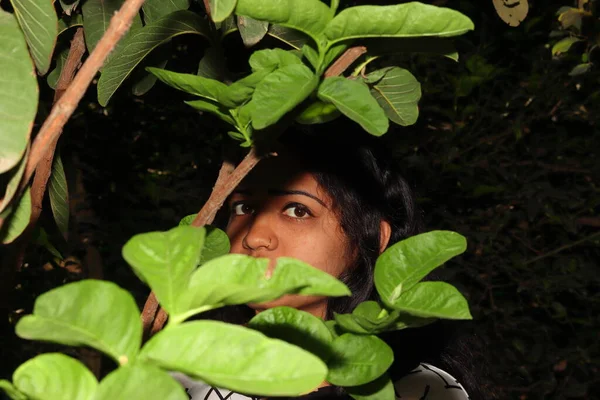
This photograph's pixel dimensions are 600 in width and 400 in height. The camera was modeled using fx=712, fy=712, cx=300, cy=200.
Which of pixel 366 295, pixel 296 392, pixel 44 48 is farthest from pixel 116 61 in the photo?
pixel 366 295

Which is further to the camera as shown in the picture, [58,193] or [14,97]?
Result: [58,193]

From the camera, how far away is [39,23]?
0.42 meters

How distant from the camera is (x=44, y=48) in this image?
1.37 ft

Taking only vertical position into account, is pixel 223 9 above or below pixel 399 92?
above

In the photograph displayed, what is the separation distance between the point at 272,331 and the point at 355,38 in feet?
0.52

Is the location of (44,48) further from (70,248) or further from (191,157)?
(191,157)

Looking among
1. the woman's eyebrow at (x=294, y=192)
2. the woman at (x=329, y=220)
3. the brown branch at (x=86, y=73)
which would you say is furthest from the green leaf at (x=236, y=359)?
the woman's eyebrow at (x=294, y=192)

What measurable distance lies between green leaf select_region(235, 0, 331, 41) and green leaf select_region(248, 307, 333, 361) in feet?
0.48

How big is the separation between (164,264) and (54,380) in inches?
2.0


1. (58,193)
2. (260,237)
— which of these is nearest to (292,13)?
(58,193)

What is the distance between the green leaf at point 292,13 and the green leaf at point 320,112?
1.9 inches

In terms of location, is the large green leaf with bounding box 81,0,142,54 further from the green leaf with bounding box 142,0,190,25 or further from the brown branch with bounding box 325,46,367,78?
the brown branch with bounding box 325,46,367,78

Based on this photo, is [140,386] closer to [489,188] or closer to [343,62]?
[343,62]

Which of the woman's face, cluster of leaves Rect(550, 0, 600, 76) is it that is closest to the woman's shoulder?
the woman's face
